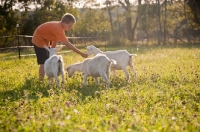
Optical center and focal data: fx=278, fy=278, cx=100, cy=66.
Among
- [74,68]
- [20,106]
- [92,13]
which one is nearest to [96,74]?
[74,68]

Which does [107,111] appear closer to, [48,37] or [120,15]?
[48,37]

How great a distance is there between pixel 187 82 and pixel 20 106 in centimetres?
445

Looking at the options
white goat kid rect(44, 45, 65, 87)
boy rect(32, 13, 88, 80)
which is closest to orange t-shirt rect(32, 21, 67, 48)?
boy rect(32, 13, 88, 80)

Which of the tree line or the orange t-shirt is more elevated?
the tree line

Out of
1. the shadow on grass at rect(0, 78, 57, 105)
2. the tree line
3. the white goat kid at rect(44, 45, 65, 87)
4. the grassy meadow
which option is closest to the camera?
the grassy meadow

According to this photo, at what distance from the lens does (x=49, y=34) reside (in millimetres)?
8367

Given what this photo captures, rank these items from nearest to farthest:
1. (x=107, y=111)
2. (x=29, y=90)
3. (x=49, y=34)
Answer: (x=107, y=111) → (x=29, y=90) → (x=49, y=34)

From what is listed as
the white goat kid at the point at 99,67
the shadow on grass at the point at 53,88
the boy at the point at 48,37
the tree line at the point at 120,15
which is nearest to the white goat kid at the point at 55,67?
the shadow on grass at the point at 53,88

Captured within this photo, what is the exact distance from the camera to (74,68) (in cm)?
842

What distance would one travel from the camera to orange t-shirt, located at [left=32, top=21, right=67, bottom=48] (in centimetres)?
801

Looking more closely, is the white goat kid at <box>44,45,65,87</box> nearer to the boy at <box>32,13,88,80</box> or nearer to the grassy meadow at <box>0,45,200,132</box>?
the grassy meadow at <box>0,45,200,132</box>

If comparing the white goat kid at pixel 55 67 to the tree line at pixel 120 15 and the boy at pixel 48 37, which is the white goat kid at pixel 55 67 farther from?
the tree line at pixel 120 15

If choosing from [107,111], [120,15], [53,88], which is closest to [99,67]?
[53,88]

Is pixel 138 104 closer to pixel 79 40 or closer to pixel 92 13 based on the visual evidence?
pixel 79 40
